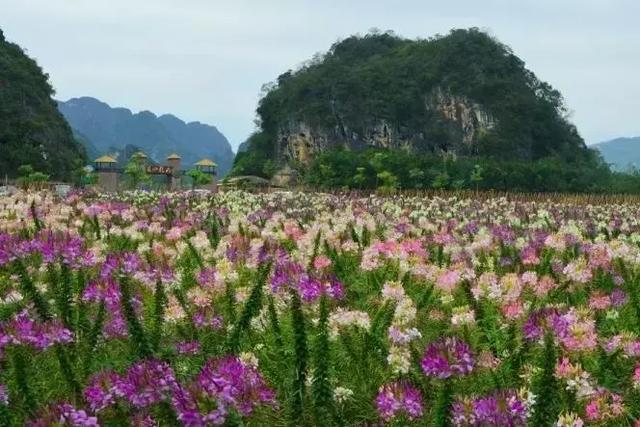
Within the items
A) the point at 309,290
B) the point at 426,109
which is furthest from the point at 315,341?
the point at 426,109

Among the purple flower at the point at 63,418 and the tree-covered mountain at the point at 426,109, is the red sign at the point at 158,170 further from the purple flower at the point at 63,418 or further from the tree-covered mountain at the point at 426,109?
the purple flower at the point at 63,418

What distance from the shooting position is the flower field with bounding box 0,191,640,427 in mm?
2707

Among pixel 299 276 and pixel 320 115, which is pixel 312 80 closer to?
pixel 320 115

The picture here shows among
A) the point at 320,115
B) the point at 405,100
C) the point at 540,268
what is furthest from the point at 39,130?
the point at 540,268

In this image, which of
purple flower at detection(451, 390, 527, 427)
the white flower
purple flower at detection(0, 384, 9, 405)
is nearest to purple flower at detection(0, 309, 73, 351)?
purple flower at detection(0, 384, 9, 405)

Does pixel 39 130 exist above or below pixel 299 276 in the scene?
above

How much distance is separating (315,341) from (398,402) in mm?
422

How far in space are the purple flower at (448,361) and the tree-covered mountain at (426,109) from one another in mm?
103666

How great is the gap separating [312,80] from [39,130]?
49.7 m

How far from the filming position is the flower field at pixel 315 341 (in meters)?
2.71

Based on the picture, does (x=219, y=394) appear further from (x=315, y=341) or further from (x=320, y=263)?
(x=320, y=263)

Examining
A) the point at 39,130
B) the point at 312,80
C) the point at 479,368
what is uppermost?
the point at 312,80

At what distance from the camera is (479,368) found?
3646mm

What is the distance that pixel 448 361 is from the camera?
9.47ft
